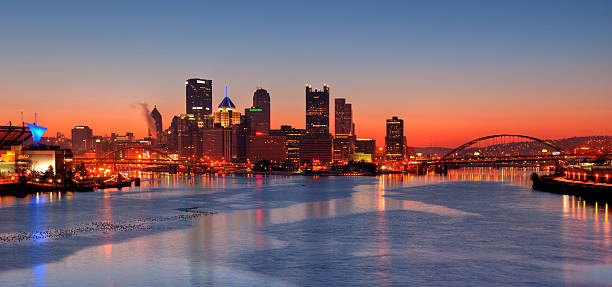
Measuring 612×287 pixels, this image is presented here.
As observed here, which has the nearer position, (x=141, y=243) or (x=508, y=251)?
(x=508, y=251)

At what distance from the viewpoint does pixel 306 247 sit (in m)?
29.7

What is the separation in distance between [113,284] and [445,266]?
14.2 m

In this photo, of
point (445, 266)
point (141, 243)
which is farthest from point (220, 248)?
point (445, 266)

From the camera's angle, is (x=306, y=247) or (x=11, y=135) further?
(x=11, y=135)

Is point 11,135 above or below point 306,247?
above

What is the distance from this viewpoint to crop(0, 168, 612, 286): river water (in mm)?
22484

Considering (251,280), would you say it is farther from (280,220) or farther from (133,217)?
(133,217)

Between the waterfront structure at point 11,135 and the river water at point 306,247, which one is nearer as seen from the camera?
the river water at point 306,247

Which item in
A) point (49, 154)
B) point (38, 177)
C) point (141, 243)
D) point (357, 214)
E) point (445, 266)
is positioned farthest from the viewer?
point (49, 154)

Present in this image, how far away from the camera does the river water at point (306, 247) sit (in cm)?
2248

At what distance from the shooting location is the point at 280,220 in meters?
43.3

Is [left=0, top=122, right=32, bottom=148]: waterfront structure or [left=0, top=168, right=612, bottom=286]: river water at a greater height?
[left=0, top=122, right=32, bottom=148]: waterfront structure

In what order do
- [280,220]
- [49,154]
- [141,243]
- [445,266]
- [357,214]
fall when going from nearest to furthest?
[445,266] < [141,243] < [280,220] < [357,214] < [49,154]

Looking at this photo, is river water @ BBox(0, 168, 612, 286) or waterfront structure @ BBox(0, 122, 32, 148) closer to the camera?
river water @ BBox(0, 168, 612, 286)
